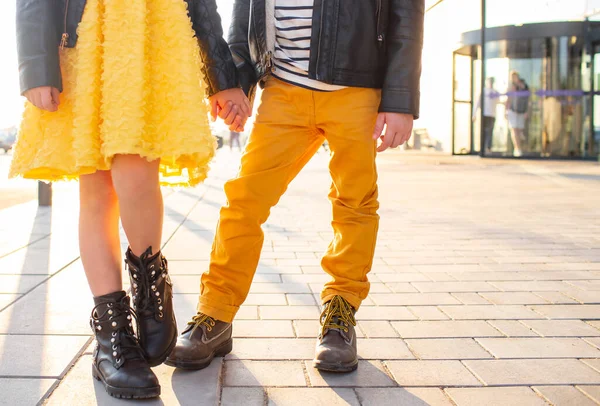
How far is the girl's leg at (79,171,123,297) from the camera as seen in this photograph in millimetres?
2193

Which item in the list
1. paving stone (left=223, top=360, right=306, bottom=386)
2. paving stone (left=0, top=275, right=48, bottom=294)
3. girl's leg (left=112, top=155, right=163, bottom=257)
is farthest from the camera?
paving stone (left=0, top=275, right=48, bottom=294)

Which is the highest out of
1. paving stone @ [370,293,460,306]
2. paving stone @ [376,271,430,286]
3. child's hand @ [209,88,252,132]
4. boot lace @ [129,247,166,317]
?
child's hand @ [209,88,252,132]

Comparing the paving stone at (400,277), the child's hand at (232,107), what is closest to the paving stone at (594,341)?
the paving stone at (400,277)

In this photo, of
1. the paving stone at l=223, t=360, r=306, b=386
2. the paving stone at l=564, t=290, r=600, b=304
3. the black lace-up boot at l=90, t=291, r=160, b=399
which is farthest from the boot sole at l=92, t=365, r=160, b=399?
the paving stone at l=564, t=290, r=600, b=304

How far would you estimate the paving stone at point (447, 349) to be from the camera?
8.05ft

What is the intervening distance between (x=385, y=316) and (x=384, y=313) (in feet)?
0.17

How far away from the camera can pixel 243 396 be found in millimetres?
2062

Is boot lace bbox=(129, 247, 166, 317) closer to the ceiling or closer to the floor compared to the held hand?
closer to the floor

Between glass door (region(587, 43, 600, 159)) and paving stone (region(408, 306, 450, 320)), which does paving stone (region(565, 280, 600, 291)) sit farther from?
glass door (region(587, 43, 600, 159))

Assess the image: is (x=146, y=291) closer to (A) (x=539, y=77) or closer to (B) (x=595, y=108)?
(A) (x=539, y=77)

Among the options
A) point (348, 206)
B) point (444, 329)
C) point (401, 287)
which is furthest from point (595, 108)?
point (348, 206)

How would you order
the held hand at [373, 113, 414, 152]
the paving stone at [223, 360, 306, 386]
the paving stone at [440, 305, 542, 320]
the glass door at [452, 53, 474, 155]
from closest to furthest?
1. the paving stone at [223, 360, 306, 386]
2. the held hand at [373, 113, 414, 152]
3. the paving stone at [440, 305, 542, 320]
4. the glass door at [452, 53, 474, 155]

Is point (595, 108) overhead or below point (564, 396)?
overhead

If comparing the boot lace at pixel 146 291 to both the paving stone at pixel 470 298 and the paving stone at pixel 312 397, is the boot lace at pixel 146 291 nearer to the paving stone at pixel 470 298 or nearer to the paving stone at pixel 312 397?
the paving stone at pixel 312 397
